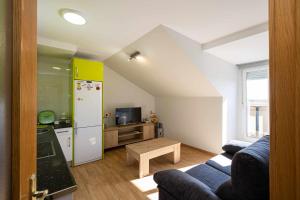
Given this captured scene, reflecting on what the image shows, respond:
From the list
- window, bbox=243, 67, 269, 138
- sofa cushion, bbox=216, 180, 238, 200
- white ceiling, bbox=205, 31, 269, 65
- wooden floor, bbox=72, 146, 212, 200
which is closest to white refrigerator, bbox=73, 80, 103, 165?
wooden floor, bbox=72, 146, 212, 200

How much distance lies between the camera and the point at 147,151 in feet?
8.63

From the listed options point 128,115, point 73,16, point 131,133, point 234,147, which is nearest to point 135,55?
point 73,16

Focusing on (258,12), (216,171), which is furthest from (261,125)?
(258,12)

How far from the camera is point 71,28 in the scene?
2209mm

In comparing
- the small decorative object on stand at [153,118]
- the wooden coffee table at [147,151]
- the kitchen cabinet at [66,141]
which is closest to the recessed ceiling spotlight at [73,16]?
the kitchen cabinet at [66,141]

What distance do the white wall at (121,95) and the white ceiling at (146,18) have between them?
1.83m

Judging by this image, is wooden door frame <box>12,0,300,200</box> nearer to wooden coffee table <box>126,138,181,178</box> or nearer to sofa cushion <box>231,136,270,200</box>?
sofa cushion <box>231,136,270,200</box>

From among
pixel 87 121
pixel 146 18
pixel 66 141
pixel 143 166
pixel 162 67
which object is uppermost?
pixel 146 18

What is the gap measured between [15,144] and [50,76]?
330cm

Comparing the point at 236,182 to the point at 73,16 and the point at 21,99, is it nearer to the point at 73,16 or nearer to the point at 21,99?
the point at 21,99

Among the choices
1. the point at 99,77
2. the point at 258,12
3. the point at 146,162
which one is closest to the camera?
the point at 258,12

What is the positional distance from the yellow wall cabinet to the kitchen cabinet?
1.07m

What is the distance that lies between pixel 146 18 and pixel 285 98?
6.06 feet

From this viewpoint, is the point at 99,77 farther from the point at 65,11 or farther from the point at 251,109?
the point at 251,109
